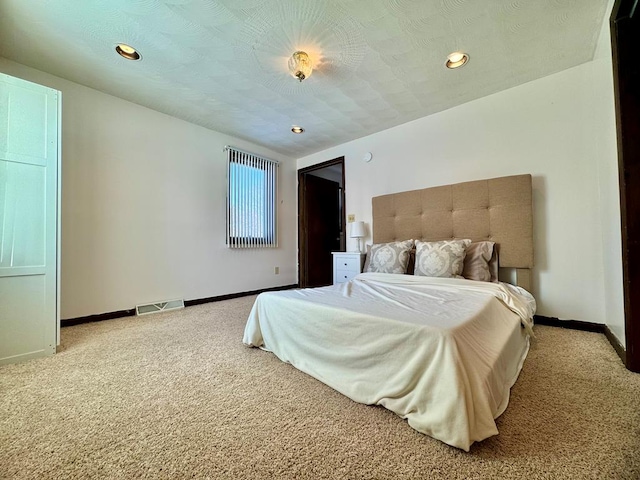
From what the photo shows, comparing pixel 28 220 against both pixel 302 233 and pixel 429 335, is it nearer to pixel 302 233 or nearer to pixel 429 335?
pixel 429 335

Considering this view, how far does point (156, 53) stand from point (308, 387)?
2.76 m

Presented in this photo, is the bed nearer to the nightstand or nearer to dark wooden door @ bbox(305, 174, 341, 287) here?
the nightstand

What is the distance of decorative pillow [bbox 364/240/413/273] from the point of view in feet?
8.40

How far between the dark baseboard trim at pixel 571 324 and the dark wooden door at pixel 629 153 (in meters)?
→ 0.83

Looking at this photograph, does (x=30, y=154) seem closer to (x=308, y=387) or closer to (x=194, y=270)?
(x=194, y=270)

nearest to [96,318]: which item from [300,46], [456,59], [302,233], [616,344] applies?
[302,233]

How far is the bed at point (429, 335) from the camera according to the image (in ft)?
3.11

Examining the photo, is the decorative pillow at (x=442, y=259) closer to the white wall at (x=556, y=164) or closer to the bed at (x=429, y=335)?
the bed at (x=429, y=335)

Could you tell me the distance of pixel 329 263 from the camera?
5.06 m

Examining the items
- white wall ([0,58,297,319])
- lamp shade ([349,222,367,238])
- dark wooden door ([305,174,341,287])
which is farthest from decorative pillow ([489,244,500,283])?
white wall ([0,58,297,319])

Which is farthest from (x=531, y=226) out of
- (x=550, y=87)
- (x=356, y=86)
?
(x=356, y=86)

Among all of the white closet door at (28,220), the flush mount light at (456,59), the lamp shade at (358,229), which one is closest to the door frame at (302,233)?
the lamp shade at (358,229)

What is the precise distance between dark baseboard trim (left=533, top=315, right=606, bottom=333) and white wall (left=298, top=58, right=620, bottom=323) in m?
0.04

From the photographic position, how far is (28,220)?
5.66ft
